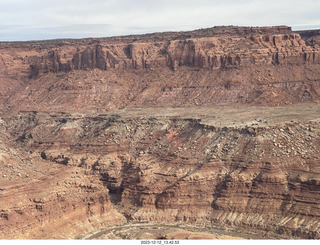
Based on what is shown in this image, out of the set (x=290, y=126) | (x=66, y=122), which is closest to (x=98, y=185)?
(x=290, y=126)

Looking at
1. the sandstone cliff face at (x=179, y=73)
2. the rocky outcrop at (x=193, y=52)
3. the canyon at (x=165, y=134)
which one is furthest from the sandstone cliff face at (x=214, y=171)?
the rocky outcrop at (x=193, y=52)

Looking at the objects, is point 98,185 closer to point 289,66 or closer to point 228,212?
point 228,212

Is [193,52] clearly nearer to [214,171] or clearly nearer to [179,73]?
[179,73]

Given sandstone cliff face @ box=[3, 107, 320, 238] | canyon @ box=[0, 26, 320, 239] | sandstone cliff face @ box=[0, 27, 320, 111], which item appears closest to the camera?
canyon @ box=[0, 26, 320, 239]

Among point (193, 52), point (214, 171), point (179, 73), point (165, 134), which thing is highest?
point (193, 52)

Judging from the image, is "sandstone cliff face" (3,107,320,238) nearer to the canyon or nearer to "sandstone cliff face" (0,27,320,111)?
the canyon

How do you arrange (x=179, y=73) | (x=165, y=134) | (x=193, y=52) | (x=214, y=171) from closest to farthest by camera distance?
(x=214, y=171) → (x=165, y=134) → (x=179, y=73) → (x=193, y=52)

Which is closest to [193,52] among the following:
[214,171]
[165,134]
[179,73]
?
[179,73]

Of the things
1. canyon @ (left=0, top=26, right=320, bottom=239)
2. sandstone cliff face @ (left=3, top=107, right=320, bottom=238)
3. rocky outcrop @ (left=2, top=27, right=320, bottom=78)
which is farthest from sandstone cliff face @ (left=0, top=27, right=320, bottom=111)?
sandstone cliff face @ (left=3, top=107, right=320, bottom=238)
